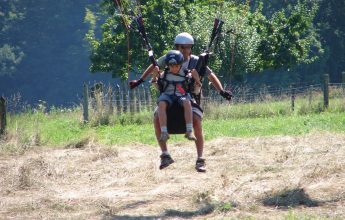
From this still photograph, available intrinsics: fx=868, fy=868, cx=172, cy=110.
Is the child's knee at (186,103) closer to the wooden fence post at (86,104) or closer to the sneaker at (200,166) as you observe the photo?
the sneaker at (200,166)

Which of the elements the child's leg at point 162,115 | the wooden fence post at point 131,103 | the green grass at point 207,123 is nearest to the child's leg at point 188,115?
the child's leg at point 162,115

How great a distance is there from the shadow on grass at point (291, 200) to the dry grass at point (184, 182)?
0.01 meters

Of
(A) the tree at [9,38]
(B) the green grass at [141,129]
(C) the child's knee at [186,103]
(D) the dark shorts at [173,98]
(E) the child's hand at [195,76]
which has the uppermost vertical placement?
(A) the tree at [9,38]

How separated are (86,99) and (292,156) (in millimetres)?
11458

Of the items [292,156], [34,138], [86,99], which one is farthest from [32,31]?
[292,156]

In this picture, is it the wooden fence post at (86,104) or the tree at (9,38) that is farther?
the tree at (9,38)

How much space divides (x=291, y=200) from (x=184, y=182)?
2074 mm

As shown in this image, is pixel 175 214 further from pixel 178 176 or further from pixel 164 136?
pixel 178 176

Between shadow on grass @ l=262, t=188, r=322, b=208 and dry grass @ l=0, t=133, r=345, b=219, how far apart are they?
1 cm

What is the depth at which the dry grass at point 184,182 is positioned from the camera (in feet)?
32.2

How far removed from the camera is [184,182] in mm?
11719

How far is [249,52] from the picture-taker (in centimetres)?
3319

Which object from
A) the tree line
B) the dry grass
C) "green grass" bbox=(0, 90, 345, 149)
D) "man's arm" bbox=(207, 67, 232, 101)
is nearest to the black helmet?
"man's arm" bbox=(207, 67, 232, 101)

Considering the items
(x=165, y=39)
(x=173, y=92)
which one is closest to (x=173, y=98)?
(x=173, y=92)
